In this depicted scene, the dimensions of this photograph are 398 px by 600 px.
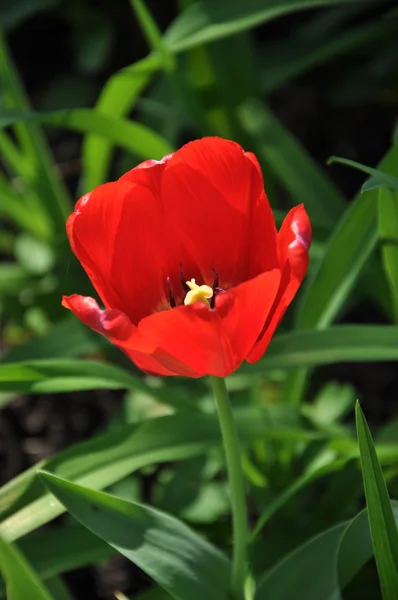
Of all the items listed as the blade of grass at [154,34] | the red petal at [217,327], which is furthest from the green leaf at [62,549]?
the blade of grass at [154,34]

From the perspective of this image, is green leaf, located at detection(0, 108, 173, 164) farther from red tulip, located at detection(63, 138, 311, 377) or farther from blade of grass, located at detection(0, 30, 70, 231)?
red tulip, located at detection(63, 138, 311, 377)

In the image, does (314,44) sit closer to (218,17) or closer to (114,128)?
(218,17)

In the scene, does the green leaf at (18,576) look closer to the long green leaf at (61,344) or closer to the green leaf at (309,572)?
the green leaf at (309,572)

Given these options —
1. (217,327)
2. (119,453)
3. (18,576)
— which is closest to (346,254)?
(119,453)

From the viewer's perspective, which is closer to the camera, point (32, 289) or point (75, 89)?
point (32, 289)

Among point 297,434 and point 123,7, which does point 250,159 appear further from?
point 123,7

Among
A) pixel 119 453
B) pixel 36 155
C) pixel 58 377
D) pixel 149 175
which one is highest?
pixel 149 175

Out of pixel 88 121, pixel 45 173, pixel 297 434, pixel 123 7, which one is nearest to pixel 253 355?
pixel 297 434

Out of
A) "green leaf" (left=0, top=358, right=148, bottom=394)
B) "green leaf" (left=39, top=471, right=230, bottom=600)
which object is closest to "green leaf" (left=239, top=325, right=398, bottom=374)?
"green leaf" (left=0, top=358, right=148, bottom=394)
